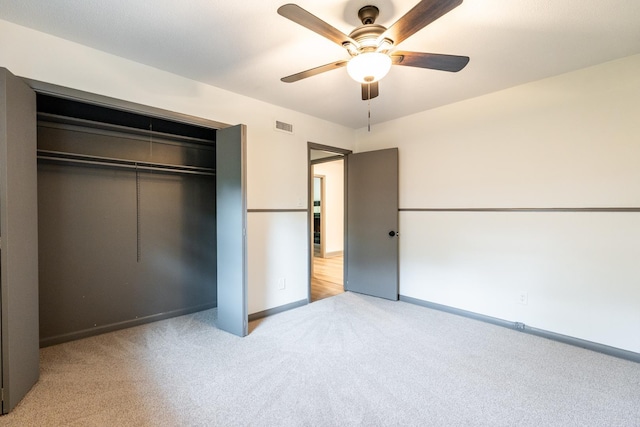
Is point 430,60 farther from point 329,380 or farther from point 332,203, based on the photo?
point 332,203

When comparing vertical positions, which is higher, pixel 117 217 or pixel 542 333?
pixel 117 217

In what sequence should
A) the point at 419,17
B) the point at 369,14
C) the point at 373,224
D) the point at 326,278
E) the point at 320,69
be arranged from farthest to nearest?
the point at 326,278
the point at 373,224
the point at 320,69
the point at 369,14
the point at 419,17

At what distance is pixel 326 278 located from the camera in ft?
17.1

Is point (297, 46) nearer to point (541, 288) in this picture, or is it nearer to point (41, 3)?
point (41, 3)

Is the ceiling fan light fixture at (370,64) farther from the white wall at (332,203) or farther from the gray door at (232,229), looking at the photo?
the white wall at (332,203)

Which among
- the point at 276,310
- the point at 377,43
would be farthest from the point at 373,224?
the point at 377,43

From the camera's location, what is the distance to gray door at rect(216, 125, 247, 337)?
279 centimetres

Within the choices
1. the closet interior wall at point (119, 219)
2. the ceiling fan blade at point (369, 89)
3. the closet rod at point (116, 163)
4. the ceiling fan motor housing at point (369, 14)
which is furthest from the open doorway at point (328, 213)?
the ceiling fan motor housing at point (369, 14)

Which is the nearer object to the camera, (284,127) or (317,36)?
(317,36)

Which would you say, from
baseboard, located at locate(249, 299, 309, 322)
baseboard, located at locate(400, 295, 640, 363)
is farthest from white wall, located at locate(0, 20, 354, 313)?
baseboard, located at locate(400, 295, 640, 363)

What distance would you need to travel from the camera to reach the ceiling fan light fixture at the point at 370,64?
1.71 meters

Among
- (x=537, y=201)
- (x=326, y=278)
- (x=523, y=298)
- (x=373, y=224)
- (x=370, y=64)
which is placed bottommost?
(x=326, y=278)

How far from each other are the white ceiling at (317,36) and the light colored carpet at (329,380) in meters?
2.48

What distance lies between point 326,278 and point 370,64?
4075 mm
